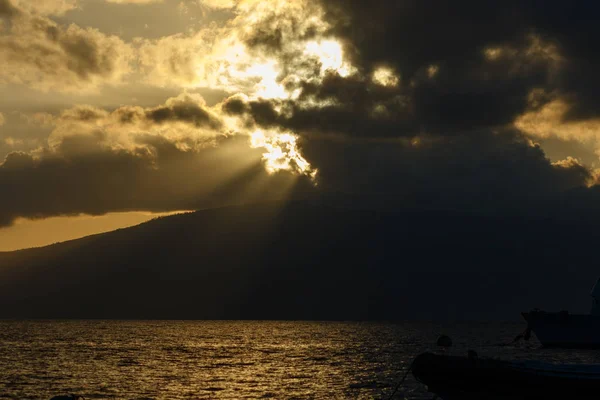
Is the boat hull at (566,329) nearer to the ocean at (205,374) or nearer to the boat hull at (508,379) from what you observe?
the ocean at (205,374)

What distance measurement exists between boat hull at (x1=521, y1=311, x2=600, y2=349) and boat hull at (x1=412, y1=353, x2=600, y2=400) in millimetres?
106229

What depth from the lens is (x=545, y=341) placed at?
16775 cm

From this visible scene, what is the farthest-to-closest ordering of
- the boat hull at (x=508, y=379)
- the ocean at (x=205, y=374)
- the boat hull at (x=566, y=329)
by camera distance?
the boat hull at (x=566, y=329) < the ocean at (x=205, y=374) < the boat hull at (x=508, y=379)

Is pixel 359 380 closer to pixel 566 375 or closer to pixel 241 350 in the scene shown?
pixel 566 375

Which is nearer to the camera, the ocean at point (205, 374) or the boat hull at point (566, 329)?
the ocean at point (205, 374)

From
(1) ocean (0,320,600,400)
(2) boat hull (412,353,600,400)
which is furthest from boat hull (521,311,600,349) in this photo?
(2) boat hull (412,353,600,400)

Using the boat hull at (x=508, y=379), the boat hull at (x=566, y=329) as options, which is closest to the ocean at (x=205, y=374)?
the boat hull at (x=508, y=379)

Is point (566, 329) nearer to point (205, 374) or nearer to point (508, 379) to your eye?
point (205, 374)

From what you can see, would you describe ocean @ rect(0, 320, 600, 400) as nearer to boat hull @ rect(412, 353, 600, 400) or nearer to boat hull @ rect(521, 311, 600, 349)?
boat hull @ rect(412, 353, 600, 400)

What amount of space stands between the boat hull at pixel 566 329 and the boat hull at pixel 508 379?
349ft

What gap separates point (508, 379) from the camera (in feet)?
180

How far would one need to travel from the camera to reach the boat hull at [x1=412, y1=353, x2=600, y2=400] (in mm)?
54375

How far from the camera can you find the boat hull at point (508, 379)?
5438 centimetres

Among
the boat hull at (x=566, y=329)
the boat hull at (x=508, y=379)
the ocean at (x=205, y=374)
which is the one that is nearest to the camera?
the boat hull at (x=508, y=379)
